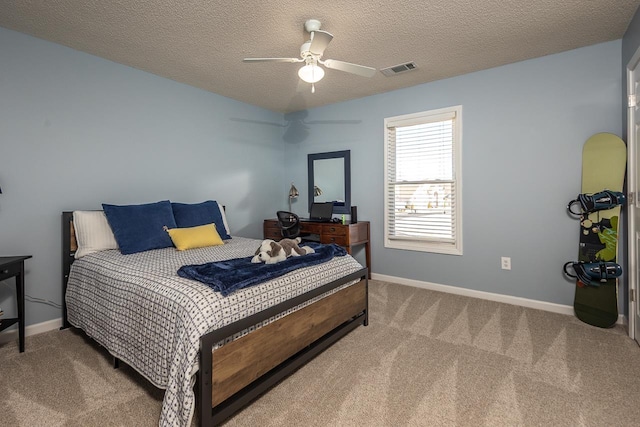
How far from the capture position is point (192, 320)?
1474mm

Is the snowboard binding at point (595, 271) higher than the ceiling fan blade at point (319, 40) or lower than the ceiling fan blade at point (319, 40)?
lower

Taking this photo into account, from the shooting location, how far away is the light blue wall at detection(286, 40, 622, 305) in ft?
9.23

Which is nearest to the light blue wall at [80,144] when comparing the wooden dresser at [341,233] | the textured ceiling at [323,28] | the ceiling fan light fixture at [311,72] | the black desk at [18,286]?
the textured ceiling at [323,28]

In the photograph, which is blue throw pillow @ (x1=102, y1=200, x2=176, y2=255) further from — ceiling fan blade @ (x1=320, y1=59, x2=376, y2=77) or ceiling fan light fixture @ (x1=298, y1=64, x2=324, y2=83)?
ceiling fan blade @ (x1=320, y1=59, x2=376, y2=77)

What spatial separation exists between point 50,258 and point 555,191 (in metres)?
4.56

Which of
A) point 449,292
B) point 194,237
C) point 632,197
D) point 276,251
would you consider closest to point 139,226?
point 194,237

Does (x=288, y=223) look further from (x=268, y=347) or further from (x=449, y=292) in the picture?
(x=268, y=347)

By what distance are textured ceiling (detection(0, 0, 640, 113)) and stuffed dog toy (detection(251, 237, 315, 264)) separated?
1.65 m

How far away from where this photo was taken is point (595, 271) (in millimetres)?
2580

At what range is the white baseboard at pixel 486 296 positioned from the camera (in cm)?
296

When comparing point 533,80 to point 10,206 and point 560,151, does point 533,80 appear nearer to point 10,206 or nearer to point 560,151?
point 560,151

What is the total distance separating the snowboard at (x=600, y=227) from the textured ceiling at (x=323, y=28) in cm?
94

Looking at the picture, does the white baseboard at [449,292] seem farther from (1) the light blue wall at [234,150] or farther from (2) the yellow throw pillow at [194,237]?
(2) the yellow throw pillow at [194,237]

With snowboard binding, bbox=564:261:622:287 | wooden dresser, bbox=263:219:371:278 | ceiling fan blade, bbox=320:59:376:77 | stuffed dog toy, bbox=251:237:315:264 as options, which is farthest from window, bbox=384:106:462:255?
stuffed dog toy, bbox=251:237:315:264
